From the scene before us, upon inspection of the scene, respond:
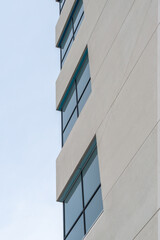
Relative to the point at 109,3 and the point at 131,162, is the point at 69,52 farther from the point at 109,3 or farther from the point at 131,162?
the point at 131,162

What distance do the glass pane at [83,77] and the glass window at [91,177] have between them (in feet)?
11.5

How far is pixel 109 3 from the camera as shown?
17938 mm

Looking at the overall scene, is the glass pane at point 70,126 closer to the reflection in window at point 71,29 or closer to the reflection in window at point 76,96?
the reflection in window at point 76,96

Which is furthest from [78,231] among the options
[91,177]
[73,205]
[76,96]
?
[76,96]

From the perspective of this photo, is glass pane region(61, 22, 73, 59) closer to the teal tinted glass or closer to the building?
the building

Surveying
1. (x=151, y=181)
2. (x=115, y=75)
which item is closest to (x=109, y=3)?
(x=115, y=75)

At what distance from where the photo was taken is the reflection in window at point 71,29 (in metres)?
22.4

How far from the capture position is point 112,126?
48.7 ft

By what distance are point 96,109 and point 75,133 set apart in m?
1.98

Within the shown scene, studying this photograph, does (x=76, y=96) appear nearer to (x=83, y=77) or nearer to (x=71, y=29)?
(x=83, y=77)

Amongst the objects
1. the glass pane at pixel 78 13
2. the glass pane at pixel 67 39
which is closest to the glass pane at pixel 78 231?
the glass pane at pixel 78 13

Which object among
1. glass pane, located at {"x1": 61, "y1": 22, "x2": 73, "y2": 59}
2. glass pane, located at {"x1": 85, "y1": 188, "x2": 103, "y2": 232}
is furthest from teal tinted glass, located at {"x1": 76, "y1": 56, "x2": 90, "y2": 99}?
glass pane, located at {"x1": 85, "y1": 188, "x2": 103, "y2": 232}

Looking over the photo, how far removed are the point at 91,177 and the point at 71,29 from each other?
8.99 m

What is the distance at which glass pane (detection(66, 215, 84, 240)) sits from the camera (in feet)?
53.5
